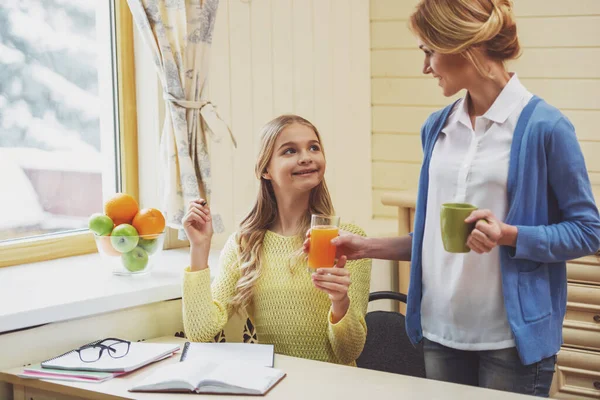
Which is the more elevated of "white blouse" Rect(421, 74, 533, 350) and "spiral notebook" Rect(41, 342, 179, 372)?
"white blouse" Rect(421, 74, 533, 350)

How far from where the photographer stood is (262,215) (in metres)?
2.26

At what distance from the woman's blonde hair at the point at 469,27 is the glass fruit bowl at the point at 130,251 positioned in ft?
3.38

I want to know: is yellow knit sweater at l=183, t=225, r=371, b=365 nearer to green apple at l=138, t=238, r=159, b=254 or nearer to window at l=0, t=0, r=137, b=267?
green apple at l=138, t=238, r=159, b=254

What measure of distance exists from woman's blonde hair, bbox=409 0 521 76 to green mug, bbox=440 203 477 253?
1.09 feet

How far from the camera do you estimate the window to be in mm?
2408

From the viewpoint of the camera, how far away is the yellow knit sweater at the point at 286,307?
2.09 m

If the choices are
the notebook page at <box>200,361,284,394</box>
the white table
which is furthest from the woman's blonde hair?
the notebook page at <box>200,361,284,394</box>

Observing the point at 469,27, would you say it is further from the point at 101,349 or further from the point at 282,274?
the point at 101,349

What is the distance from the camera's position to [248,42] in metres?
2.91

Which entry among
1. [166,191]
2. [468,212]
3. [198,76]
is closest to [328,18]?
[198,76]


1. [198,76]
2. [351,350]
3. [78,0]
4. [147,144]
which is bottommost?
[351,350]

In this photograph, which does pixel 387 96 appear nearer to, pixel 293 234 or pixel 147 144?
pixel 147 144

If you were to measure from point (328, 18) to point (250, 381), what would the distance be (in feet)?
6.37

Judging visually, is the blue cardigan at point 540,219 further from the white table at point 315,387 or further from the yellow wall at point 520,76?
the yellow wall at point 520,76
